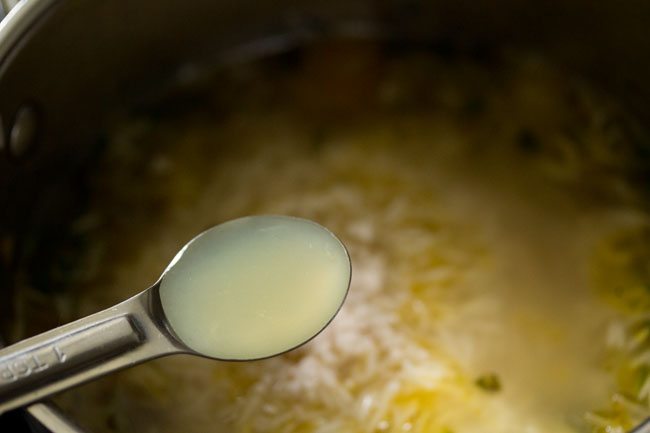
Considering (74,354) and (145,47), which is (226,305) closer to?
(74,354)

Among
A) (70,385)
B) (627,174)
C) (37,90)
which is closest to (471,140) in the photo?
(627,174)

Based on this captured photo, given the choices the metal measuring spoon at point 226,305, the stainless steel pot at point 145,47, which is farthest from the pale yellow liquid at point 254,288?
the stainless steel pot at point 145,47

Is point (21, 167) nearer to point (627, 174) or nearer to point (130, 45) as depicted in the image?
point (130, 45)

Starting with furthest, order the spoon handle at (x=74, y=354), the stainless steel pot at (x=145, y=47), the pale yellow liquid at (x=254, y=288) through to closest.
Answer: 1. the stainless steel pot at (x=145, y=47)
2. the pale yellow liquid at (x=254, y=288)
3. the spoon handle at (x=74, y=354)

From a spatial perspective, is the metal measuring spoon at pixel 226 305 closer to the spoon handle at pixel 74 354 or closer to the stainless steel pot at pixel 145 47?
the spoon handle at pixel 74 354

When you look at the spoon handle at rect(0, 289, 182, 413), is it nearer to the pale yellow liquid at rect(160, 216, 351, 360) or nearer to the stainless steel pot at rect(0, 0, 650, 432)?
the pale yellow liquid at rect(160, 216, 351, 360)

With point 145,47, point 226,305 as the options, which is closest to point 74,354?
point 226,305
